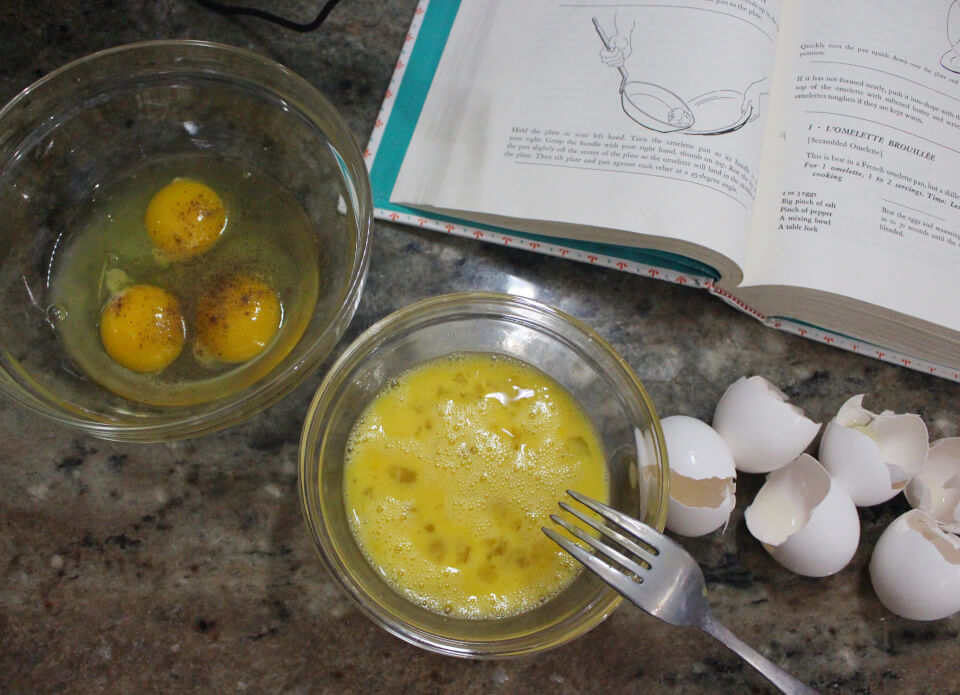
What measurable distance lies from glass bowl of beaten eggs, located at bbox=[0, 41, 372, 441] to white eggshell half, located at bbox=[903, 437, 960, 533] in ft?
2.85

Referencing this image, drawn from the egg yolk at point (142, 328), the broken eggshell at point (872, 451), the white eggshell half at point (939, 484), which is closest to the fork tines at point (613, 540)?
the broken eggshell at point (872, 451)

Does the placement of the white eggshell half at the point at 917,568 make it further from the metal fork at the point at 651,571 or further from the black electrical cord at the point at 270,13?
the black electrical cord at the point at 270,13

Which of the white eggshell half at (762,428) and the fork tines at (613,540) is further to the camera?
the white eggshell half at (762,428)

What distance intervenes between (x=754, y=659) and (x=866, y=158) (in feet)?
2.39

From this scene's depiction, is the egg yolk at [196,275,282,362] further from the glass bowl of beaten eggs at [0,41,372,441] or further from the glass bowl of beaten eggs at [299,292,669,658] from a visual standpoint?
the glass bowl of beaten eggs at [299,292,669,658]

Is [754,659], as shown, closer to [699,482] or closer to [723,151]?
[699,482]

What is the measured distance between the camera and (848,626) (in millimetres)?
1053

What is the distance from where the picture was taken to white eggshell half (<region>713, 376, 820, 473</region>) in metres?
0.99

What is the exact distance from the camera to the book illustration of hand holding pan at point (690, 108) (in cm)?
102

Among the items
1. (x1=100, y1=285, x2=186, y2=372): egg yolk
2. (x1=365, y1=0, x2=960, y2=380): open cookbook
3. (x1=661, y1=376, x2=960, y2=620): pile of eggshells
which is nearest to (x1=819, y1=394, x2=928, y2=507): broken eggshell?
(x1=661, y1=376, x2=960, y2=620): pile of eggshells

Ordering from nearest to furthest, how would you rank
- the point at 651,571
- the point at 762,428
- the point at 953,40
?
the point at 651,571
the point at 762,428
the point at 953,40

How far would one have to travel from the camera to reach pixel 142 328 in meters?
0.96

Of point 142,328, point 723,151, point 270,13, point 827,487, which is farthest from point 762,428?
point 270,13

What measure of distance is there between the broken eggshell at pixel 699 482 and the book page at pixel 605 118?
0.27 meters
